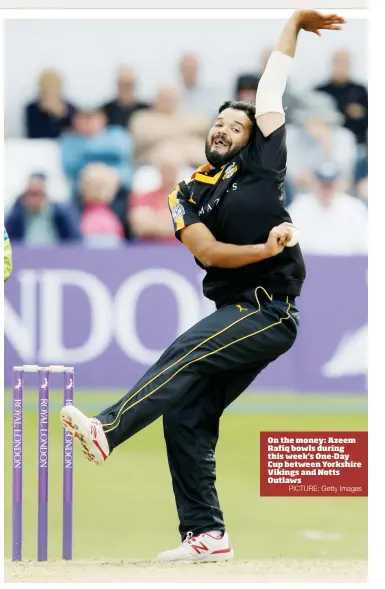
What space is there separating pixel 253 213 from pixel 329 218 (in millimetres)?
926

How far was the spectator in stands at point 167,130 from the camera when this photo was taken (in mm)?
5410

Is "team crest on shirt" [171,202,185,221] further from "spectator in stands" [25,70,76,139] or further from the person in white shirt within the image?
"spectator in stands" [25,70,76,139]

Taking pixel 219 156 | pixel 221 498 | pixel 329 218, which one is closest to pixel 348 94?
pixel 329 218

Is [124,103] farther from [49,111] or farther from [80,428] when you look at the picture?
[80,428]

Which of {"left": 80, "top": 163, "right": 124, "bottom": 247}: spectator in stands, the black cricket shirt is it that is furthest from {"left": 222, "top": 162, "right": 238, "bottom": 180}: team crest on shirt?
{"left": 80, "top": 163, "right": 124, "bottom": 247}: spectator in stands

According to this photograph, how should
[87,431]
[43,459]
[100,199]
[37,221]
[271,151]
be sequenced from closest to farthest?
[87,431], [271,151], [43,459], [37,221], [100,199]

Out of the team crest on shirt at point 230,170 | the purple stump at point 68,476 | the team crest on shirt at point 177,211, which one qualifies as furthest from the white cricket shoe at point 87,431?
the team crest on shirt at point 230,170

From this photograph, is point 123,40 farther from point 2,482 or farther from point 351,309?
point 2,482

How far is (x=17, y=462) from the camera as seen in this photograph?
15.6ft

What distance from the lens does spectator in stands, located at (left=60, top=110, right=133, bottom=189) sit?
5.48 meters

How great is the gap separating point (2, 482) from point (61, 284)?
0.91 m

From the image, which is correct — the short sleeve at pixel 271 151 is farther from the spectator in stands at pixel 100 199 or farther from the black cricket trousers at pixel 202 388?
the spectator in stands at pixel 100 199

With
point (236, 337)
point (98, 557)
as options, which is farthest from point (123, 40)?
point (98, 557)

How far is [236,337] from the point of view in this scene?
4480 mm
